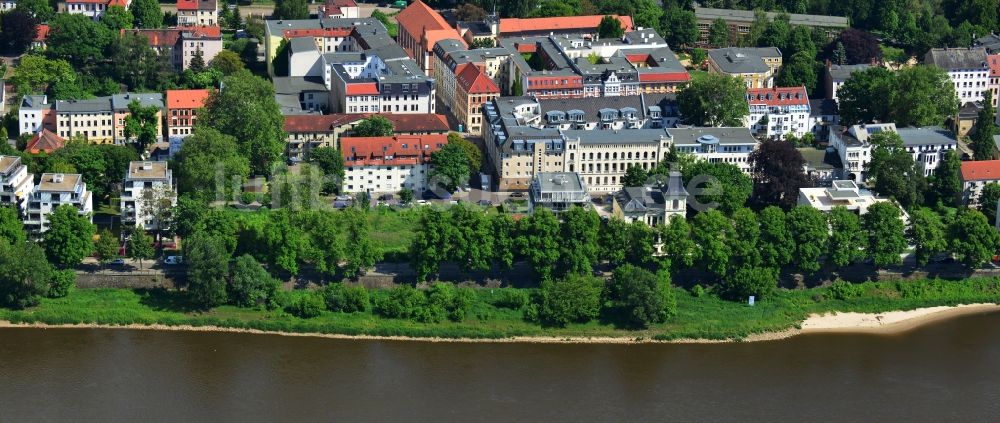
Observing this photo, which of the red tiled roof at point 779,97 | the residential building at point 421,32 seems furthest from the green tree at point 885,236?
the residential building at point 421,32

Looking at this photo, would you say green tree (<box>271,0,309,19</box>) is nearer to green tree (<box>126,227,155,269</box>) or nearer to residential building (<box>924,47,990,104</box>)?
green tree (<box>126,227,155,269</box>)

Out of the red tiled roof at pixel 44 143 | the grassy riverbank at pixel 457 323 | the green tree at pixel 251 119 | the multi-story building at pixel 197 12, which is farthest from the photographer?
the multi-story building at pixel 197 12

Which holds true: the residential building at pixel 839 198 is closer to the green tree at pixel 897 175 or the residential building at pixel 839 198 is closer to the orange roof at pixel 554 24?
the green tree at pixel 897 175

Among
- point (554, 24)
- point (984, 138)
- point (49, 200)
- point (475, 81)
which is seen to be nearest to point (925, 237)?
point (984, 138)

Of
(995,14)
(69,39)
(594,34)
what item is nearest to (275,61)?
(69,39)

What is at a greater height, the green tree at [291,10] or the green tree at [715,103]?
the green tree at [291,10]

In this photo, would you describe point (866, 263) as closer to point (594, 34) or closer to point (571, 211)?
point (571, 211)

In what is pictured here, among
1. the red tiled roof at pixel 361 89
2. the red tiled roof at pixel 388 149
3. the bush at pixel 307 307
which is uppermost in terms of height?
the red tiled roof at pixel 361 89

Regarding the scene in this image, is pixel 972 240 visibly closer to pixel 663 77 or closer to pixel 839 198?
pixel 839 198
